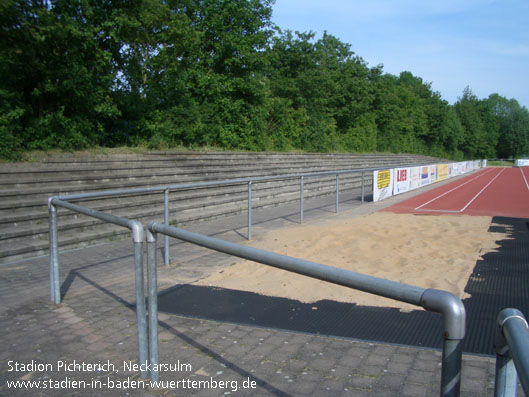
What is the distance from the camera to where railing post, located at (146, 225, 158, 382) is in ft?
10.5

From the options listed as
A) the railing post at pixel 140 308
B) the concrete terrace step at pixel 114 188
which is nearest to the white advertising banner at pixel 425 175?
the concrete terrace step at pixel 114 188

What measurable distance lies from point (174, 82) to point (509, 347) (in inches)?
784

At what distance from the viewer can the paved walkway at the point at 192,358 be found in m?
3.30

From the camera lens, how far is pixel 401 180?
21984 mm

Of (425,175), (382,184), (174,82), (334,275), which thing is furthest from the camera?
→ (425,175)

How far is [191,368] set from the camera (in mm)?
3623

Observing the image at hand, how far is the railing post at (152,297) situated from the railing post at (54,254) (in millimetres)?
2373

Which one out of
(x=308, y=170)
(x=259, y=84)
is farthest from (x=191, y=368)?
(x=259, y=84)

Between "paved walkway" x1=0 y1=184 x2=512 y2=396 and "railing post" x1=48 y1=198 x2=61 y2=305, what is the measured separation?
12cm

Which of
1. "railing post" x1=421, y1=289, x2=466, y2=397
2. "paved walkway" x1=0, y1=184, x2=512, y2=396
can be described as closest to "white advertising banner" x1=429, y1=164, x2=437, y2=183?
"paved walkway" x1=0, y1=184, x2=512, y2=396

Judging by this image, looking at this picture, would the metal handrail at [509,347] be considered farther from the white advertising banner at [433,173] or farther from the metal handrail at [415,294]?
the white advertising banner at [433,173]

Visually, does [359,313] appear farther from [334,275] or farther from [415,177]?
[415,177]

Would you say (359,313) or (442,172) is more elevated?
(442,172)

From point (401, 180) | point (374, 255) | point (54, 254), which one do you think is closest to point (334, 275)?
point (54, 254)
